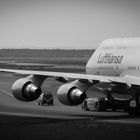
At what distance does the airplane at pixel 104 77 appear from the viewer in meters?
46.1

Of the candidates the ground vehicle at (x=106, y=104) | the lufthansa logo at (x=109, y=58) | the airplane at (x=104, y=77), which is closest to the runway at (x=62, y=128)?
the airplane at (x=104, y=77)

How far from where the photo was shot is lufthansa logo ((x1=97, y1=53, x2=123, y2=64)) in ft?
168

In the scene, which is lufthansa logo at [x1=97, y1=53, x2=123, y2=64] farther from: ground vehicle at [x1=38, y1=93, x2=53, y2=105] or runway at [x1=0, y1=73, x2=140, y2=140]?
ground vehicle at [x1=38, y1=93, x2=53, y2=105]

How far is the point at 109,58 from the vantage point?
52969 millimetres

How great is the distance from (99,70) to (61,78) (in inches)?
216

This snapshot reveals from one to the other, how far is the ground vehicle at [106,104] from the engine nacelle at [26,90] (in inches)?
266

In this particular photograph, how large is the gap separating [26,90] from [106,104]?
7.73m

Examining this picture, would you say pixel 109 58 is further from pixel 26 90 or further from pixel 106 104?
pixel 26 90

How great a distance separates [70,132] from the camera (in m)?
34.5

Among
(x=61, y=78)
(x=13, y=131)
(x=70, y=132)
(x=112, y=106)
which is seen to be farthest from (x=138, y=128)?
(x=112, y=106)

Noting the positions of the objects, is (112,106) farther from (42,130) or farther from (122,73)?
(42,130)

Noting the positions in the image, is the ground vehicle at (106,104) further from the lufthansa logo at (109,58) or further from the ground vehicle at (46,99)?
the ground vehicle at (46,99)

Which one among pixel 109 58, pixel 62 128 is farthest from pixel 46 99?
pixel 62 128

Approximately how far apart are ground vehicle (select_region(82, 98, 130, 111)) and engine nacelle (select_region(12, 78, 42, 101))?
6.76 metres
